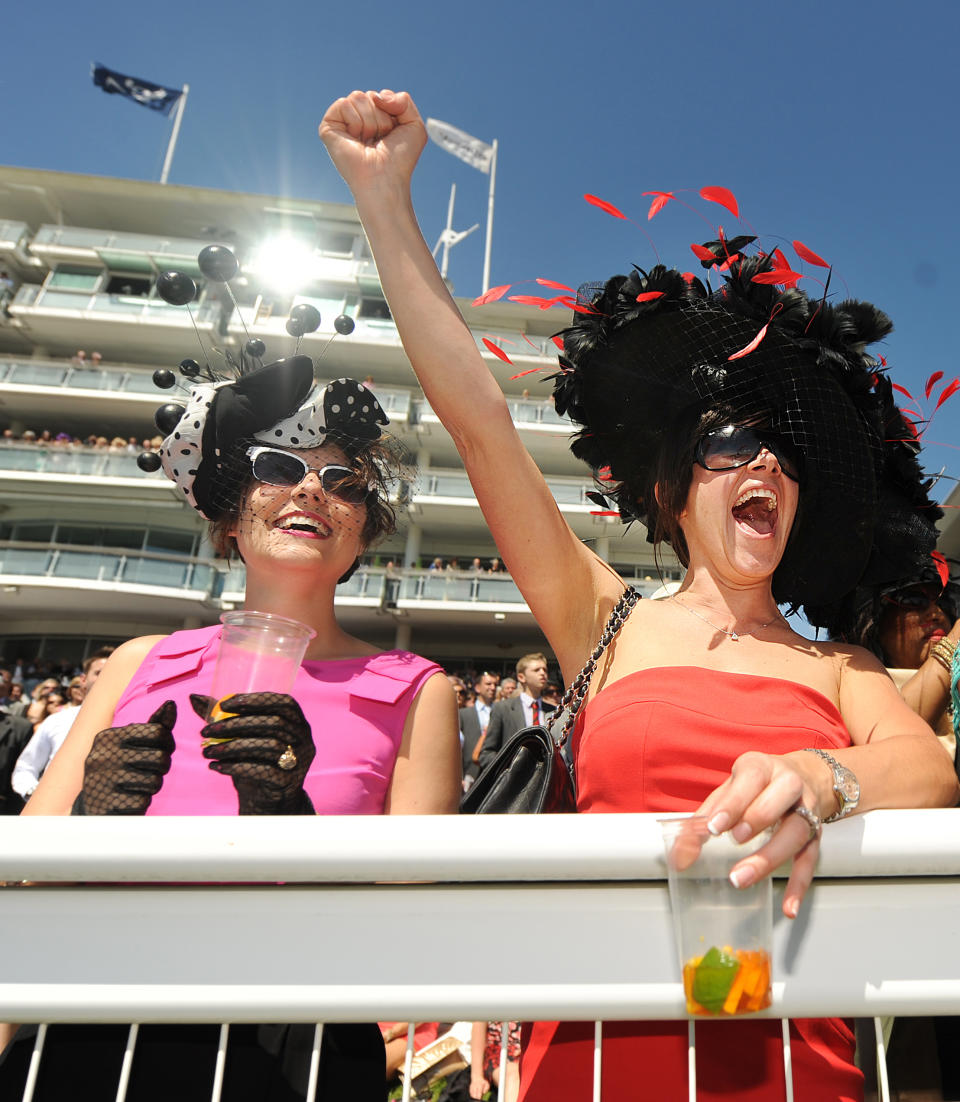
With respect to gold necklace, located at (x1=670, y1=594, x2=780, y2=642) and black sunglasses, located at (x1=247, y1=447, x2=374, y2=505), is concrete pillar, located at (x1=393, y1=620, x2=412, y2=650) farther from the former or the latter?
gold necklace, located at (x1=670, y1=594, x2=780, y2=642)

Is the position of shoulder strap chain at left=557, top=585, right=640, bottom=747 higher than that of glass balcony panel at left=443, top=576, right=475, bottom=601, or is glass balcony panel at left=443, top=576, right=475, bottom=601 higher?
glass balcony panel at left=443, top=576, right=475, bottom=601

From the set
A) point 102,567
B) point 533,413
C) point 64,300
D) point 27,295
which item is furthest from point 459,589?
point 27,295

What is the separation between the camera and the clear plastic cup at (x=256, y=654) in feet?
4.23

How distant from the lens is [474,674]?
76.4 feet

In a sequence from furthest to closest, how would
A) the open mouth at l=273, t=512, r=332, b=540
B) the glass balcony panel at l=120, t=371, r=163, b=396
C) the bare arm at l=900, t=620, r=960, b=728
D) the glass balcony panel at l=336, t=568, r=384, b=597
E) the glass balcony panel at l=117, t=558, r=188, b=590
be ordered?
the glass balcony panel at l=120, t=371, r=163, b=396 → the glass balcony panel at l=336, t=568, r=384, b=597 → the glass balcony panel at l=117, t=558, r=188, b=590 → the bare arm at l=900, t=620, r=960, b=728 → the open mouth at l=273, t=512, r=332, b=540

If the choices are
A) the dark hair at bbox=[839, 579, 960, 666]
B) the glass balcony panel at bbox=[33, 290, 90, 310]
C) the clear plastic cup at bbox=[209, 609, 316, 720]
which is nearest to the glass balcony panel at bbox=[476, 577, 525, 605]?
the glass balcony panel at bbox=[33, 290, 90, 310]

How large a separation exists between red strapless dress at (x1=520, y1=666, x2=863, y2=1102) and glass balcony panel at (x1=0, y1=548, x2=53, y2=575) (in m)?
22.9

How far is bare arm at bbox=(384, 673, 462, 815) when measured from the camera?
1618 mm

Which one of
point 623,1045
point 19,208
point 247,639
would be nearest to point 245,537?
point 247,639

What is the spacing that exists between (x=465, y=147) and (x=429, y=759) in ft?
106

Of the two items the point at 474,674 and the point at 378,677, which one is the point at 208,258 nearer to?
the point at 378,677

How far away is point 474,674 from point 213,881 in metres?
22.6

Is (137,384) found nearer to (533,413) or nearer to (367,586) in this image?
(367,586)

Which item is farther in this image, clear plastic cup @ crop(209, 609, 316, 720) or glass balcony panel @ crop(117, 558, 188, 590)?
glass balcony panel @ crop(117, 558, 188, 590)
